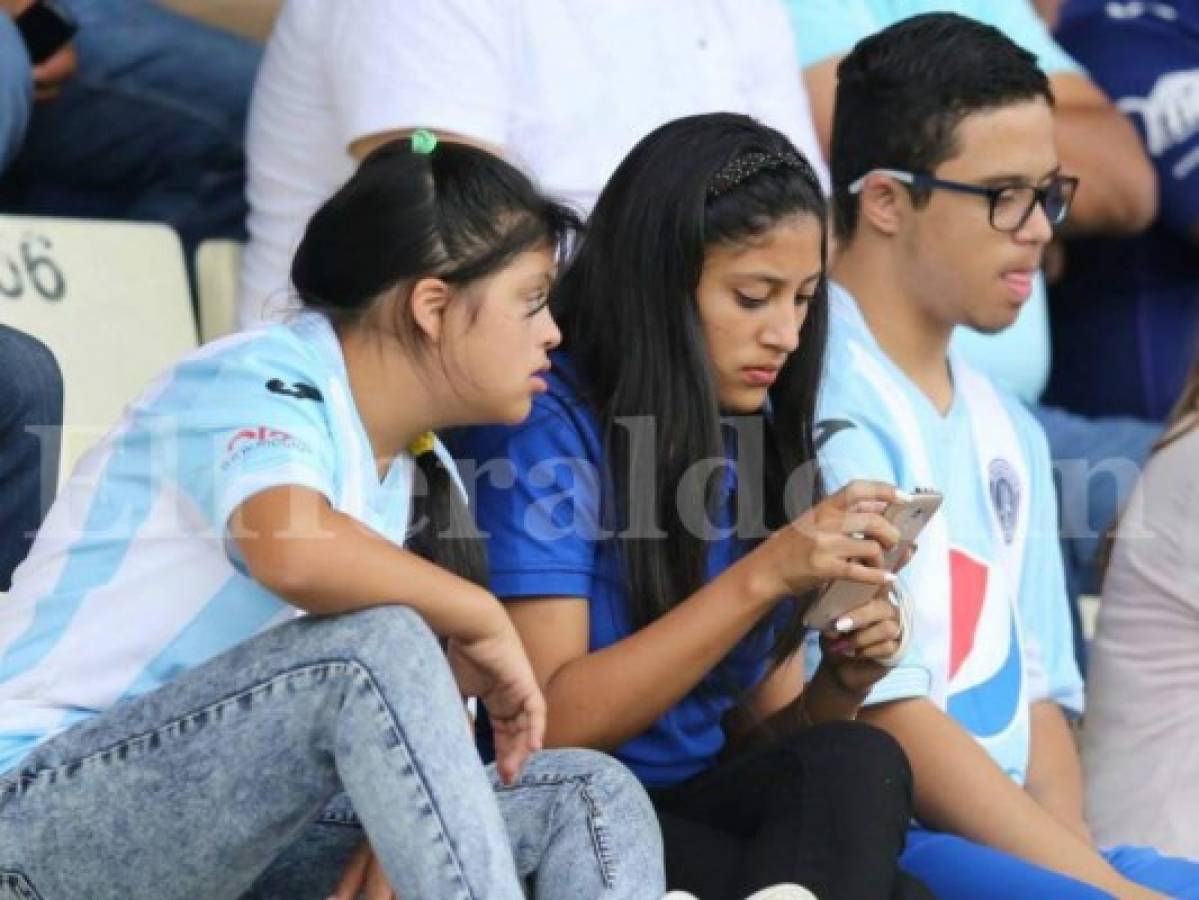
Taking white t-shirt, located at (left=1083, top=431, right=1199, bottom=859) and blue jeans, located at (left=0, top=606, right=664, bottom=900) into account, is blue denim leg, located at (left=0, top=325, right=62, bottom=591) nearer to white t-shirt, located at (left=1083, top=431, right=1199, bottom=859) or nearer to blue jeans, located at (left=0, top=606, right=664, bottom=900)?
blue jeans, located at (left=0, top=606, right=664, bottom=900)

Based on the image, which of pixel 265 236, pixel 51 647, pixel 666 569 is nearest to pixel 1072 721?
pixel 666 569

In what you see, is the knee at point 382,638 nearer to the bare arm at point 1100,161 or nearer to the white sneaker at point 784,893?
the white sneaker at point 784,893

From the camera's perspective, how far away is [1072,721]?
3.37m

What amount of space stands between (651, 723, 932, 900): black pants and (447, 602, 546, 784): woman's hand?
0.28m

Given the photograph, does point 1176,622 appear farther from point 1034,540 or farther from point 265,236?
point 265,236

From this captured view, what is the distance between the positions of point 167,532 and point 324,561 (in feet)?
0.80

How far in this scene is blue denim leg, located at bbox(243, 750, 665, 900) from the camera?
93.0 inches

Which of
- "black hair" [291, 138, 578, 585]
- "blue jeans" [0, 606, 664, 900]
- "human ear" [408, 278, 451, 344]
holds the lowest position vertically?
"blue jeans" [0, 606, 664, 900]

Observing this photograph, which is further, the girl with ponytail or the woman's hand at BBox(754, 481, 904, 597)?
the woman's hand at BBox(754, 481, 904, 597)

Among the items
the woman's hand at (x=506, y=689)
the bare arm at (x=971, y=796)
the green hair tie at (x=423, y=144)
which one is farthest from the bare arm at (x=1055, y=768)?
the green hair tie at (x=423, y=144)

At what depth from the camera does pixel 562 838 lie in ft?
7.88

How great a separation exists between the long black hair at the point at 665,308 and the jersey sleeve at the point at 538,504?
0.11 feet

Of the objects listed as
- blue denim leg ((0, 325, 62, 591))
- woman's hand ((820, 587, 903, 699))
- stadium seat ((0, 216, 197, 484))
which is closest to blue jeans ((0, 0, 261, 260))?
stadium seat ((0, 216, 197, 484))

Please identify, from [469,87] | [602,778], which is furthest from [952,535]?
[469,87]
